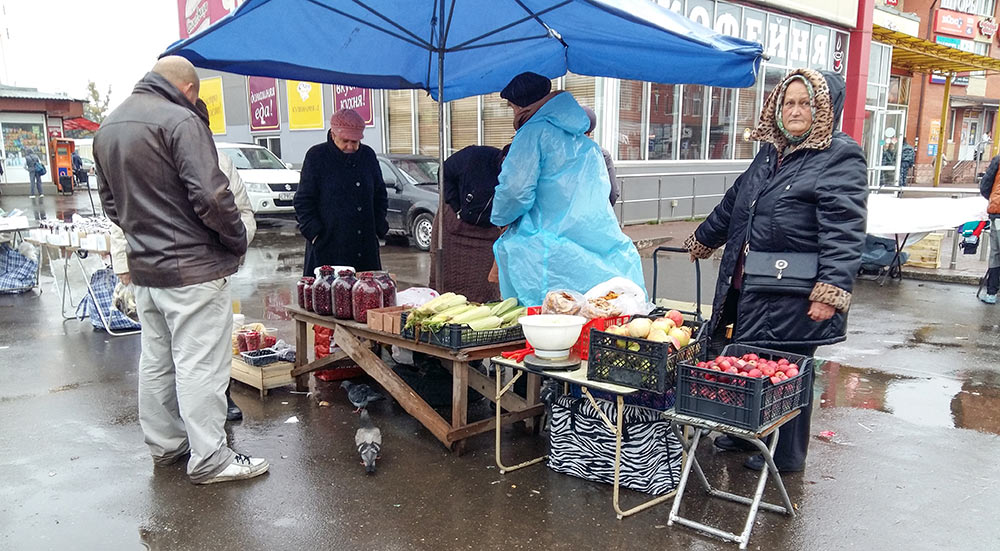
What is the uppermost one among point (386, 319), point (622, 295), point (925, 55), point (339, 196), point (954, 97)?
point (925, 55)

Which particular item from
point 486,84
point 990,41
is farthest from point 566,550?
point 990,41

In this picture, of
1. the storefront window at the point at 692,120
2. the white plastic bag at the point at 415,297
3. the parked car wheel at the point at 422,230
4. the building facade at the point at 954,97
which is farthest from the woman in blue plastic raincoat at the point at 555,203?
the building facade at the point at 954,97

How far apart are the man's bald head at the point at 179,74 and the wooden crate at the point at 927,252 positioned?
31.9ft

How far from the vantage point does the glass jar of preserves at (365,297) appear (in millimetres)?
4535

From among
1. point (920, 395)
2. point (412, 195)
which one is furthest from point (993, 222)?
point (412, 195)

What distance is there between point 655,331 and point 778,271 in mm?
760

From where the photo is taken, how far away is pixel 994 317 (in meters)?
7.84

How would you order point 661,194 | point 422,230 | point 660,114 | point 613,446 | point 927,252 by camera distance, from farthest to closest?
point 660,114 → point 661,194 → point 422,230 → point 927,252 → point 613,446

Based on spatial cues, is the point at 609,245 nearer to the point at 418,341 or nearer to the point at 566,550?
the point at 418,341

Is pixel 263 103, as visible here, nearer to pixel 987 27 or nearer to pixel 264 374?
pixel 264 374

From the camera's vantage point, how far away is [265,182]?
1494 centimetres

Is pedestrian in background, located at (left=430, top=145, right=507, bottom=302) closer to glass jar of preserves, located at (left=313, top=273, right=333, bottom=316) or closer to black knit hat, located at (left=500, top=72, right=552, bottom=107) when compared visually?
black knit hat, located at (left=500, top=72, right=552, bottom=107)

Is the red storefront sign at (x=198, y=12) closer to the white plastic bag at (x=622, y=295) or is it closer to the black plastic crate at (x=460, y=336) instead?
the black plastic crate at (x=460, y=336)

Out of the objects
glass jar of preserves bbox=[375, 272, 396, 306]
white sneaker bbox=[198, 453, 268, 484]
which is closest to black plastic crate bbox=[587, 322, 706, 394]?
glass jar of preserves bbox=[375, 272, 396, 306]
